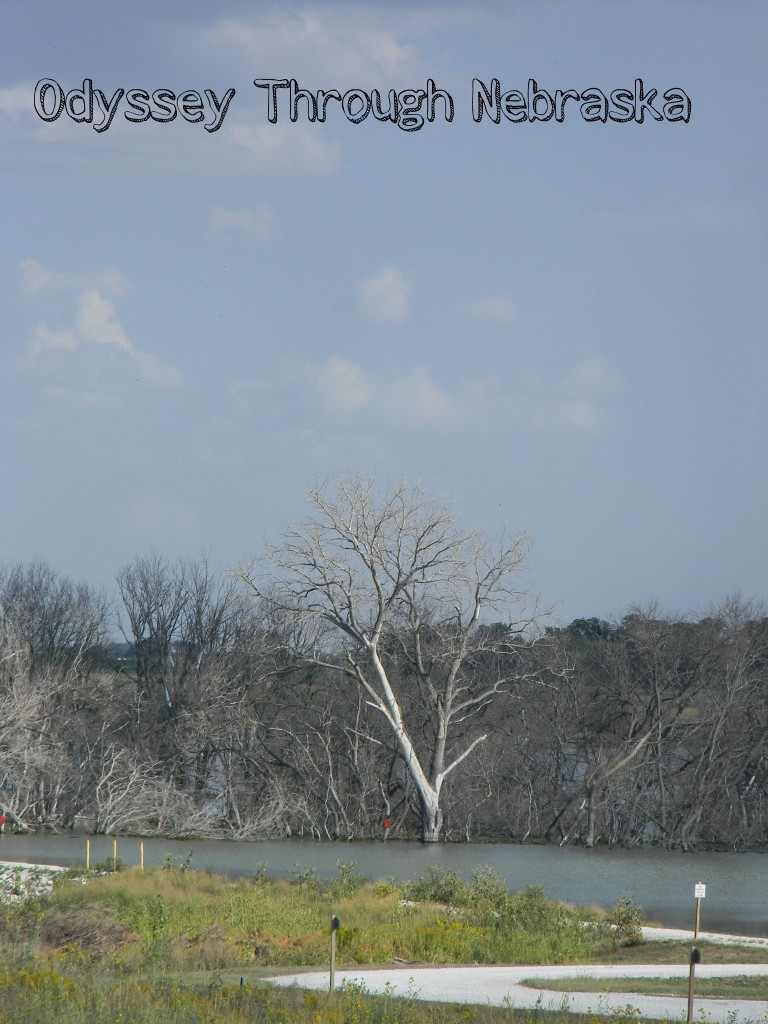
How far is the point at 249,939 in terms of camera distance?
808 inches

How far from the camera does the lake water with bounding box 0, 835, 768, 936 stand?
29781mm

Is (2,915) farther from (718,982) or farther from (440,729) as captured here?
(440,729)

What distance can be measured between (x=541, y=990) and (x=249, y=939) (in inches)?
250

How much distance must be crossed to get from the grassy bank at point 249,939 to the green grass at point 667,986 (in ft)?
12.9

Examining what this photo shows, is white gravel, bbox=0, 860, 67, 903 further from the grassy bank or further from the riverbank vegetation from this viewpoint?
the grassy bank

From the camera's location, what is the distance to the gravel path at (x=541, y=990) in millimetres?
13992

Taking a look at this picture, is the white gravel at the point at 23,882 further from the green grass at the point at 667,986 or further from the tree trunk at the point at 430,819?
the tree trunk at the point at 430,819

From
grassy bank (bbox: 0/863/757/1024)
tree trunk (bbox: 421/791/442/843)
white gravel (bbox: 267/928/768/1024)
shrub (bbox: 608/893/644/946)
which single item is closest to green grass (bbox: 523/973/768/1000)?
white gravel (bbox: 267/928/768/1024)

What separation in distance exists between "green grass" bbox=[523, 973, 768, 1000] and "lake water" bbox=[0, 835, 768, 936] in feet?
30.6

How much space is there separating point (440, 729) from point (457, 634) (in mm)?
3625

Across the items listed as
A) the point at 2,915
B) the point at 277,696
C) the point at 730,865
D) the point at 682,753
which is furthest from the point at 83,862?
the point at 682,753

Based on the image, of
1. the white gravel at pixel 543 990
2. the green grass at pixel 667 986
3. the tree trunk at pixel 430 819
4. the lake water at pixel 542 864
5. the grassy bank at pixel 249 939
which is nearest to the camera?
the grassy bank at pixel 249 939

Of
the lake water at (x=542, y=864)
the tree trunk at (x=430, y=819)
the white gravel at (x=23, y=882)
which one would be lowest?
the lake water at (x=542, y=864)

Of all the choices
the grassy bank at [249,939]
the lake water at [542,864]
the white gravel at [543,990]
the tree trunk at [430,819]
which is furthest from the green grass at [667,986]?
the tree trunk at [430,819]
